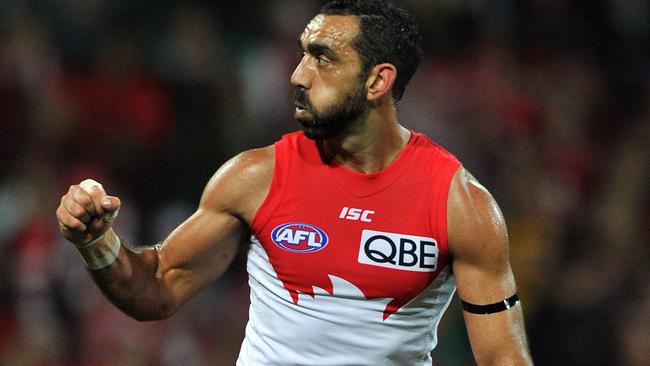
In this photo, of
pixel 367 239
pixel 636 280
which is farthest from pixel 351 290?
pixel 636 280

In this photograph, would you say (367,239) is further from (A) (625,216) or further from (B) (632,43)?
(B) (632,43)

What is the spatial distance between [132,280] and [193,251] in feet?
0.75

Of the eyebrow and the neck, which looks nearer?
the eyebrow

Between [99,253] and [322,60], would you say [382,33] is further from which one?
[99,253]

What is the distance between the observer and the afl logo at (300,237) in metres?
3.96

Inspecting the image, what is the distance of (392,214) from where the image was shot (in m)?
3.97

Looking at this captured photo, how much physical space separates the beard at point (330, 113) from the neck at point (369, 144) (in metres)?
0.06

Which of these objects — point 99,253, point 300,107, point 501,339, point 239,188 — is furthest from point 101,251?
point 501,339

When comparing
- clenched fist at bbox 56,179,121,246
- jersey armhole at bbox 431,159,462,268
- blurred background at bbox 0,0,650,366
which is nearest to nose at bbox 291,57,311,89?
jersey armhole at bbox 431,159,462,268

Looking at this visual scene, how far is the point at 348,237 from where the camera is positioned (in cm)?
396

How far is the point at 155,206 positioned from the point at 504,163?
2.36 meters

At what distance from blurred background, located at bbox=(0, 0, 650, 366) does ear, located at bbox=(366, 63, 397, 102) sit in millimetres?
3565

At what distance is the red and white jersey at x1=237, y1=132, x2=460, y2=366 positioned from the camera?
3936mm

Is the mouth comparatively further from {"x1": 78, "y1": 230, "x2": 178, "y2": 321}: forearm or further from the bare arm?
{"x1": 78, "y1": 230, "x2": 178, "y2": 321}: forearm
